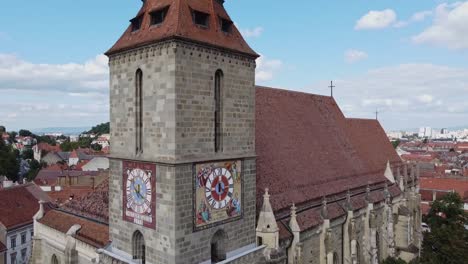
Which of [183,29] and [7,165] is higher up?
[183,29]

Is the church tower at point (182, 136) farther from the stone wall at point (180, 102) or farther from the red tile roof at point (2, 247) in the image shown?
the red tile roof at point (2, 247)

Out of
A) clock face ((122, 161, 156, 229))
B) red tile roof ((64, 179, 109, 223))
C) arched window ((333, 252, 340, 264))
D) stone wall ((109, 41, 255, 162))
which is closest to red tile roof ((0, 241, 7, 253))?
red tile roof ((64, 179, 109, 223))

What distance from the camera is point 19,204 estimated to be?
37812 mm

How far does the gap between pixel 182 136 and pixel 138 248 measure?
4.94m

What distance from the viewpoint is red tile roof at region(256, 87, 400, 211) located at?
66.5 ft

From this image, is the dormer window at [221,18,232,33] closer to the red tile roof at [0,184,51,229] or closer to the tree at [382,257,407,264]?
the tree at [382,257,407,264]

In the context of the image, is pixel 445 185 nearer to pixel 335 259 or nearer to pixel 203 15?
pixel 335 259

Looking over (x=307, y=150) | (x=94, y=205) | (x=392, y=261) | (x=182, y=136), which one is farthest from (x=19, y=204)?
(x=392, y=261)

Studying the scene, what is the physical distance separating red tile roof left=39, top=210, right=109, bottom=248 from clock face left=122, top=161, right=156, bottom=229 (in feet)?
9.60

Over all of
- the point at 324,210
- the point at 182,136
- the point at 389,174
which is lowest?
the point at 324,210

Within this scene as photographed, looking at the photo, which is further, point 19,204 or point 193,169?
point 19,204

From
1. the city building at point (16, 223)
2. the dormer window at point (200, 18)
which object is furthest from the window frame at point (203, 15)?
the city building at point (16, 223)

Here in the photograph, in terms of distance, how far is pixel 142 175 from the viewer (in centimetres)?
1456

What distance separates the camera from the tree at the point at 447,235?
2653cm
